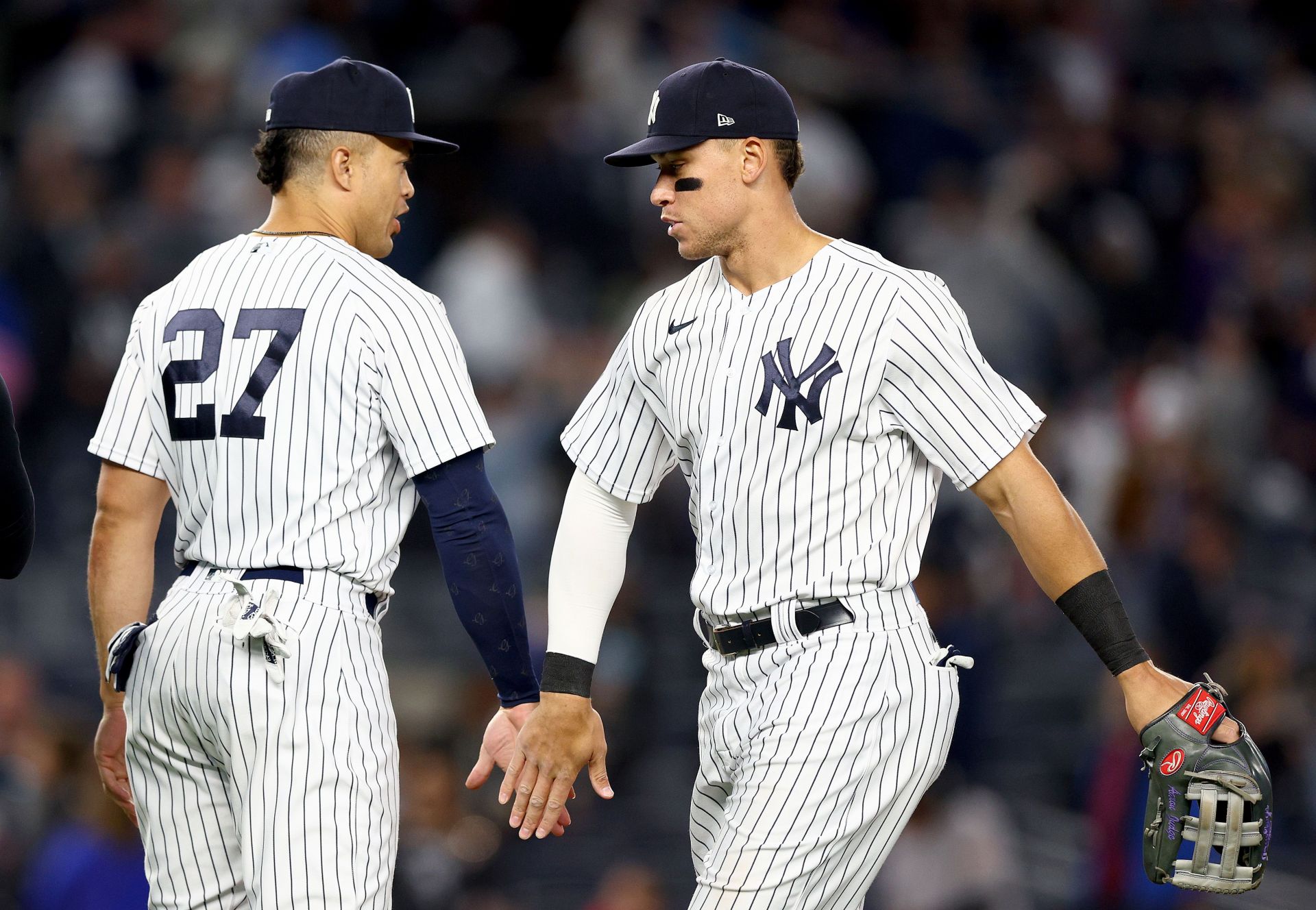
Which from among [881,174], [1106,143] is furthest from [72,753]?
[1106,143]

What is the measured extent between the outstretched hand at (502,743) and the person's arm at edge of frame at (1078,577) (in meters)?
1.10

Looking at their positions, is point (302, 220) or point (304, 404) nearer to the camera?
point (304, 404)

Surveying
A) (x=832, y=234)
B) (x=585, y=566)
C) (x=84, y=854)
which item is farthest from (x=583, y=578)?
(x=832, y=234)

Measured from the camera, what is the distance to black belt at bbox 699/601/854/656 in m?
3.42

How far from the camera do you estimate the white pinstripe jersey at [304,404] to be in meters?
3.40

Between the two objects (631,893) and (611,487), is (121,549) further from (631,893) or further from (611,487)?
(631,893)

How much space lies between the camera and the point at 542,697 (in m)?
3.63

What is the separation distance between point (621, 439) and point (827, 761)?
2.91ft

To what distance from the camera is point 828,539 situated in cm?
342

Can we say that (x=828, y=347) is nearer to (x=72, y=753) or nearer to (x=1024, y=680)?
(x=72, y=753)

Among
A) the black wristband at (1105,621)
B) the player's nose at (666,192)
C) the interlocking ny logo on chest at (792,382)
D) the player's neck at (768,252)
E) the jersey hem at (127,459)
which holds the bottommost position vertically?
the black wristband at (1105,621)

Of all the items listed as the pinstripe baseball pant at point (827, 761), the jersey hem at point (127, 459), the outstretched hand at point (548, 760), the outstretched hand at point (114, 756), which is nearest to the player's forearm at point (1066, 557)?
the pinstripe baseball pant at point (827, 761)

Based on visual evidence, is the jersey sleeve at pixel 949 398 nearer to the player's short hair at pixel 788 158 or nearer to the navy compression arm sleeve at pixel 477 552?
the player's short hair at pixel 788 158

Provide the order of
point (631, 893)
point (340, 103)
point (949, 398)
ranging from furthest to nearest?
point (631, 893), point (340, 103), point (949, 398)
